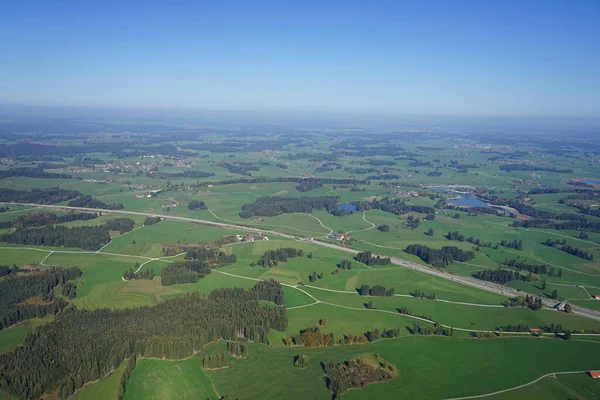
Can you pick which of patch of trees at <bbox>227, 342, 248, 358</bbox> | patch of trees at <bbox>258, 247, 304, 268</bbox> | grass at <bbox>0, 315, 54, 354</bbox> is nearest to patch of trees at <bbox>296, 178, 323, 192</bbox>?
patch of trees at <bbox>258, 247, 304, 268</bbox>

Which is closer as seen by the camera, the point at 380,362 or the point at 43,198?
the point at 380,362

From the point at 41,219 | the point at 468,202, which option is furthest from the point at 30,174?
the point at 468,202

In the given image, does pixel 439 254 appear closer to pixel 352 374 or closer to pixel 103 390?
pixel 352 374

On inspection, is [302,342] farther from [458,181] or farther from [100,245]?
[458,181]

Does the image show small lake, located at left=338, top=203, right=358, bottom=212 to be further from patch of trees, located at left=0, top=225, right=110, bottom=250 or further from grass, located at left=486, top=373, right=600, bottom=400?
grass, located at left=486, top=373, right=600, bottom=400

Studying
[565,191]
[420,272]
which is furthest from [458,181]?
[420,272]
